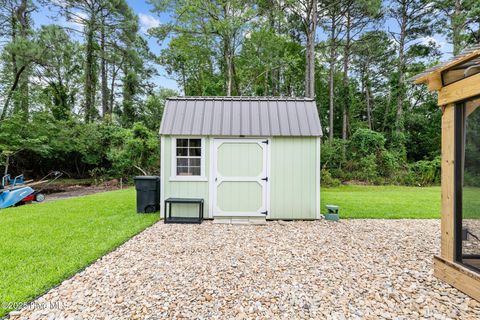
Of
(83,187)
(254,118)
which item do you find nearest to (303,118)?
(254,118)

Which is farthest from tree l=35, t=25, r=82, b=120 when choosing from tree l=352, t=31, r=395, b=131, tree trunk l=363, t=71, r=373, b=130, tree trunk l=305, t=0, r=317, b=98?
tree trunk l=363, t=71, r=373, b=130

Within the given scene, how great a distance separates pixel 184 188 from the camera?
17.5ft

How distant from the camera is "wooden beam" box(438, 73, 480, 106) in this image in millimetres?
2290

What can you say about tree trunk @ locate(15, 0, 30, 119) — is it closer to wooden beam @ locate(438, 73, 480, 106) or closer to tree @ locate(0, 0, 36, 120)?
tree @ locate(0, 0, 36, 120)

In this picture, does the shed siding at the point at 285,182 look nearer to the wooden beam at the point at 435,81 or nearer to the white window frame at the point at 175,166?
the white window frame at the point at 175,166

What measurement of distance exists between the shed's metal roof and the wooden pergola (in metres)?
2.66

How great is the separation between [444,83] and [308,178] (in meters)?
3.06

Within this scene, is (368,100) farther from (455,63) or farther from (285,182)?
(455,63)

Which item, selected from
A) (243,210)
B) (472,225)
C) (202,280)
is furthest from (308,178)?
(202,280)

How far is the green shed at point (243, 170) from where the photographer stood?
5.30 metres

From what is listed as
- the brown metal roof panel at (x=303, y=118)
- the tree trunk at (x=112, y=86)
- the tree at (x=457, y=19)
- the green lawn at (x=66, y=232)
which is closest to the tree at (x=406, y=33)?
the tree at (x=457, y=19)

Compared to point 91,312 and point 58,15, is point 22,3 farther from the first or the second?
point 91,312

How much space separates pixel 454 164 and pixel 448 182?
21cm

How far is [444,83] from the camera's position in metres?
2.65
